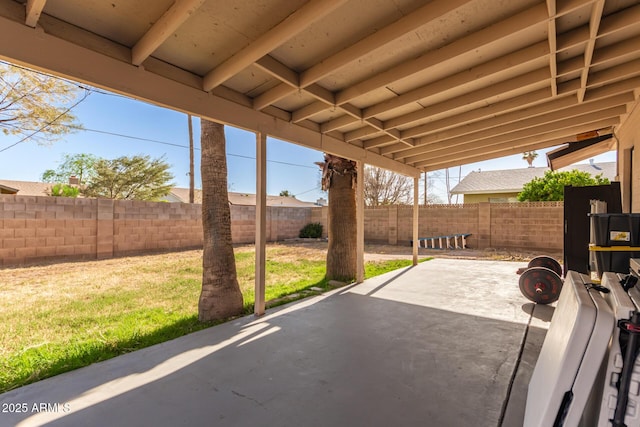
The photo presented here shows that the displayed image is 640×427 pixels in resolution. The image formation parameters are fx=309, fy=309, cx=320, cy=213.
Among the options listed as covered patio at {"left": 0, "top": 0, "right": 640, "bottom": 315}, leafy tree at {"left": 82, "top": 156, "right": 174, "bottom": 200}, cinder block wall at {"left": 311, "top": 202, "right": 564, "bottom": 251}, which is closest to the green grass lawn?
covered patio at {"left": 0, "top": 0, "right": 640, "bottom": 315}

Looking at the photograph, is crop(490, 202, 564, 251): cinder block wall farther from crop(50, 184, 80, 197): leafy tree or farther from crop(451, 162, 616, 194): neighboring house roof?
crop(50, 184, 80, 197): leafy tree

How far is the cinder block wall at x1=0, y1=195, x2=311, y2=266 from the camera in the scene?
810cm

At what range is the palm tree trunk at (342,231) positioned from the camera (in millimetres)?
6617

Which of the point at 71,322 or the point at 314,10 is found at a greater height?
the point at 314,10

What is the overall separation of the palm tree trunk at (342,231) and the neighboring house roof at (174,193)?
1091cm

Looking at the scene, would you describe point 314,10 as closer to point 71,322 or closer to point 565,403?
point 565,403

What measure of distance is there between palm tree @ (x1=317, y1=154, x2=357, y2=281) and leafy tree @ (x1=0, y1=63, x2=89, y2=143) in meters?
6.46

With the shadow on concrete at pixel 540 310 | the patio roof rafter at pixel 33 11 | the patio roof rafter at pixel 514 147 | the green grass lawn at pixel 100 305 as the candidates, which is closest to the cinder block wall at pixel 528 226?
the green grass lawn at pixel 100 305

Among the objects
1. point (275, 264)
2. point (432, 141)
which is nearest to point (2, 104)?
point (275, 264)

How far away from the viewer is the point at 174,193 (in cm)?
3062

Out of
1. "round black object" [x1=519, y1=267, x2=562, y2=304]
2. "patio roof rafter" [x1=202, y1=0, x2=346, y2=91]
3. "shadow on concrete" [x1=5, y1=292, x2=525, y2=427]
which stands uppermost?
"patio roof rafter" [x1=202, y1=0, x2=346, y2=91]

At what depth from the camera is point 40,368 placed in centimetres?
286

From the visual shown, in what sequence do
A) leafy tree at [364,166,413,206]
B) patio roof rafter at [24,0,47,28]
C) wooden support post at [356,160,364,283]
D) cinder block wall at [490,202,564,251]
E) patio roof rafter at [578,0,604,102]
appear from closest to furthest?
patio roof rafter at [24,0,47,28] → patio roof rafter at [578,0,604,102] → wooden support post at [356,160,364,283] → cinder block wall at [490,202,564,251] → leafy tree at [364,166,413,206]

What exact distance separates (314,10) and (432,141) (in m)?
4.29
